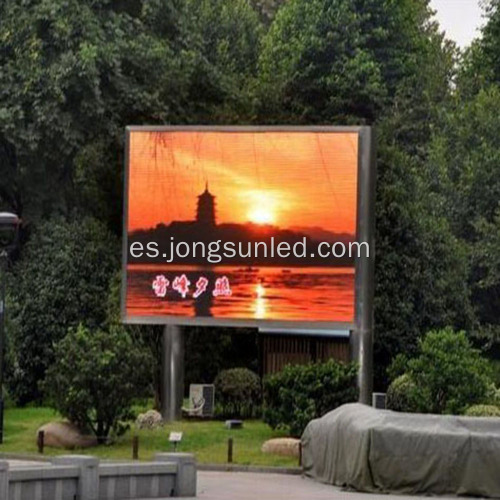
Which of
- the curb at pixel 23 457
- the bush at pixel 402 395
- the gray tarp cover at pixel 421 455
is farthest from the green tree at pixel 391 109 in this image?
the gray tarp cover at pixel 421 455

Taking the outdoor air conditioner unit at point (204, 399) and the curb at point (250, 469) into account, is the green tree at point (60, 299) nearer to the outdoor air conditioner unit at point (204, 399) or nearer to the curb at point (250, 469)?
the outdoor air conditioner unit at point (204, 399)

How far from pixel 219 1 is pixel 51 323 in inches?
1291

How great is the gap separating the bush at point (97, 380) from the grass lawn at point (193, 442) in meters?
0.79

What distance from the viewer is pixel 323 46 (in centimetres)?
7962

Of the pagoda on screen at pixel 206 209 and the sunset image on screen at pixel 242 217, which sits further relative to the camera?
the pagoda on screen at pixel 206 209

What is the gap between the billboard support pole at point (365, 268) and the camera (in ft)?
157

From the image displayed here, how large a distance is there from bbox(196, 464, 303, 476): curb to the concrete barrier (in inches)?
293

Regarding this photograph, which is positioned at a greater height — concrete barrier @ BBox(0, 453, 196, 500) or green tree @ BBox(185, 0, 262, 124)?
green tree @ BBox(185, 0, 262, 124)

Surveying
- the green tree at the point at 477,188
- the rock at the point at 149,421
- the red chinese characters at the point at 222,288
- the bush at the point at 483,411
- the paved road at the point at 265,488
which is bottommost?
the paved road at the point at 265,488

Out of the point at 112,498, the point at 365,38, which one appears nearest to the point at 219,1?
the point at 365,38

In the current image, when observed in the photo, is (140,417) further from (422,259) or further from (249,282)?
(422,259)

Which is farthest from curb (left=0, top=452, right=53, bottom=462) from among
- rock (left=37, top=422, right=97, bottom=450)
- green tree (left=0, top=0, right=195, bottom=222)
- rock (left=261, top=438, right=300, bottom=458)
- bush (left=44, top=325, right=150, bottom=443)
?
green tree (left=0, top=0, right=195, bottom=222)

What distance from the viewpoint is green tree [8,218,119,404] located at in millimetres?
58844

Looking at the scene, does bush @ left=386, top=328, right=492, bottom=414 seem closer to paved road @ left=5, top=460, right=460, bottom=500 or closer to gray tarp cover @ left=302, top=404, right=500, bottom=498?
paved road @ left=5, top=460, right=460, bottom=500
